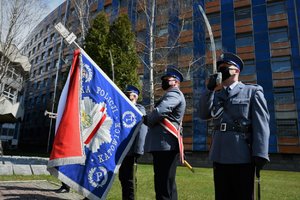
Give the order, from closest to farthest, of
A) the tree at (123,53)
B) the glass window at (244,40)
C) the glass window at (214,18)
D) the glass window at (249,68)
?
the tree at (123,53) → the glass window at (249,68) → the glass window at (244,40) → the glass window at (214,18)

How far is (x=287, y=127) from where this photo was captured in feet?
90.5

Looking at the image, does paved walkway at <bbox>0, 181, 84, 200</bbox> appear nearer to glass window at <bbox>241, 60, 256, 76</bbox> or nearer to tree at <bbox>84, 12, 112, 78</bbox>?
tree at <bbox>84, 12, 112, 78</bbox>

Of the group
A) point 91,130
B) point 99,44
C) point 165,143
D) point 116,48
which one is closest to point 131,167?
point 91,130

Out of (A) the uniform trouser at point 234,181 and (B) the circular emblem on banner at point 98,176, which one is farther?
(B) the circular emblem on banner at point 98,176

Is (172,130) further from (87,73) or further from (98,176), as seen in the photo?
(87,73)

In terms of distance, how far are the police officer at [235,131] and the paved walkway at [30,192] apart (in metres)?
3.64

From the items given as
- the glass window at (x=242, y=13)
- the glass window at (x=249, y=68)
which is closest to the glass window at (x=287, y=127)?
the glass window at (x=249, y=68)

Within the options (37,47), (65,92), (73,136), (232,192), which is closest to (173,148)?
(232,192)

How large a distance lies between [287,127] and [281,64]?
6366 mm

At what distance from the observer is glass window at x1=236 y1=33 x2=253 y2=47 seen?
102 ft

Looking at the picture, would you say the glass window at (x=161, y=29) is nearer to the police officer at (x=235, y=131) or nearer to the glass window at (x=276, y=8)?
the glass window at (x=276, y=8)

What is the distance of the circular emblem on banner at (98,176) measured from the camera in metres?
4.52

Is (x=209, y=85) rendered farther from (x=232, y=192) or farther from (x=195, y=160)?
(x=195, y=160)

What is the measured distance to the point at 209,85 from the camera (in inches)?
129
